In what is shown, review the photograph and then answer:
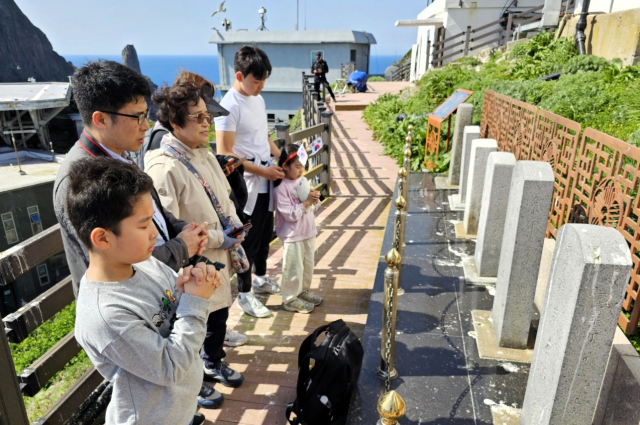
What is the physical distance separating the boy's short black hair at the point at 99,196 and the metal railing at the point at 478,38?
59.4 ft

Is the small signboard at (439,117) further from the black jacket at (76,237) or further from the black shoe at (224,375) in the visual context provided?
the black jacket at (76,237)

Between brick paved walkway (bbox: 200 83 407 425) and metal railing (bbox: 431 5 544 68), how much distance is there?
12551 mm

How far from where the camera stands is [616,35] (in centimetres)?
830

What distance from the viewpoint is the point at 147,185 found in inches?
59.6

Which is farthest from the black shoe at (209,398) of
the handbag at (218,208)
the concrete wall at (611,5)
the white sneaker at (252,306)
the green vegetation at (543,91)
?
the concrete wall at (611,5)

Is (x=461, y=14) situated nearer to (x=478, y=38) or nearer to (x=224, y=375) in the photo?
(x=478, y=38)

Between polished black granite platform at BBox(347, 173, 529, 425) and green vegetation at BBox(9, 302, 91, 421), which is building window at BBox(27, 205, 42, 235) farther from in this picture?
polished black granite platform at BBox(347, 173, 529, 425)

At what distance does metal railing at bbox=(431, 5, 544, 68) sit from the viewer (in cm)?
1748

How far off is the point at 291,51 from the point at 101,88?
1258 inches

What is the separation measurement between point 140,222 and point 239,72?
217 centimetres

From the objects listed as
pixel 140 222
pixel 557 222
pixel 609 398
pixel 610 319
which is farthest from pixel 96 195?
pixel 557 222

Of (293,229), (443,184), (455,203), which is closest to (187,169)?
(293,229)

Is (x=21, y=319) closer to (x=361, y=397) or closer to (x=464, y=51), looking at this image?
(x=361, y=397)

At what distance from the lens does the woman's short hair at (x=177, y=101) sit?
7.72 feet
